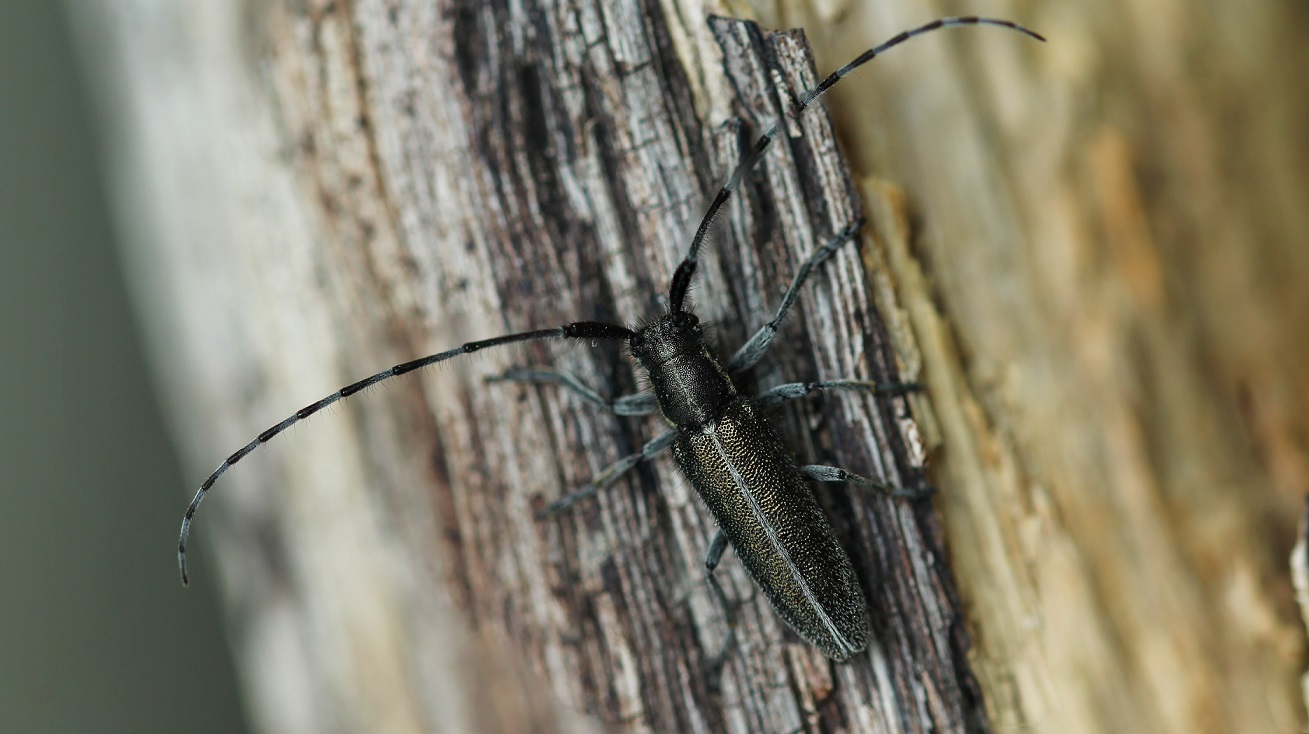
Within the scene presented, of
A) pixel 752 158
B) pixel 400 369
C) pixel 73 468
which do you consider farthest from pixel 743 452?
pixel 73 468

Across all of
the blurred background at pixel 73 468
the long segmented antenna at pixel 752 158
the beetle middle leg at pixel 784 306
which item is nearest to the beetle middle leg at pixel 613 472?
the beetle middle leg at pixel 784 306

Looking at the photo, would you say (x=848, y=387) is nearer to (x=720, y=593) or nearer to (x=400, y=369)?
(x=720, y=593)

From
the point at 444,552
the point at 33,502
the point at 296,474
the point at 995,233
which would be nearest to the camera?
the point at 995,233

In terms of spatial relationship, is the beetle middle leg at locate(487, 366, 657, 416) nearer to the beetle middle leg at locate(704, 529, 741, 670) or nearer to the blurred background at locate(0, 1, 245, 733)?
the beetle middle leg at locate(704, 529, 741, 670)

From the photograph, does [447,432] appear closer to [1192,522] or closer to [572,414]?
[572,414]

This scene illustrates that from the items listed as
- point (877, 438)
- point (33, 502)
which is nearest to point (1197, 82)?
point (877, 438)

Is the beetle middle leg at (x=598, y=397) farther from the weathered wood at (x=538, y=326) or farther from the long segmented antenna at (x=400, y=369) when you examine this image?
the long segmented antenna at (x=400, y=369)
